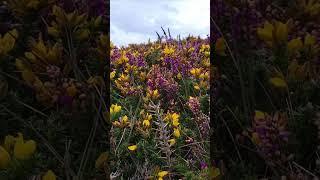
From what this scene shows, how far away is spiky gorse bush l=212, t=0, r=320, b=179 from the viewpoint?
6.02ft

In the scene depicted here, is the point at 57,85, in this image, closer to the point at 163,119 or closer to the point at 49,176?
the point at 49,176

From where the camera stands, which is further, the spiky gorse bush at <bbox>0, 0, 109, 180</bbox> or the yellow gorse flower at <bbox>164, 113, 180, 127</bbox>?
the yellow gorse flower at <bbox>164, 113, 180, 127</bbox>

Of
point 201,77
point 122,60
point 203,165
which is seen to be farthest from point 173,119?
point 122,60

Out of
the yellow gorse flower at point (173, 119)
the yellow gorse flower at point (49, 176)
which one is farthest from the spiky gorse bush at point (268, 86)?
the yellow gorse flower at point (173, 119)

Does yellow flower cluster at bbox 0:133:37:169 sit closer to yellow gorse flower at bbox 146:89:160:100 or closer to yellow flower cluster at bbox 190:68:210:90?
yellow gorse flower at bbox 146:89:160:100

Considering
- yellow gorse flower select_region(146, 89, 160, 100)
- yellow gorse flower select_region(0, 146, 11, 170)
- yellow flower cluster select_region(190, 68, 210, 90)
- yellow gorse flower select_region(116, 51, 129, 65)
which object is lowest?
yellow gorse flower select_region(0, 146, 11, 170)

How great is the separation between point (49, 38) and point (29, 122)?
15.2 inches

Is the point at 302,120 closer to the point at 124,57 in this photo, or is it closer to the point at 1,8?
the point at 1,8

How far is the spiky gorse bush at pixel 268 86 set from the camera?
1.83 meters

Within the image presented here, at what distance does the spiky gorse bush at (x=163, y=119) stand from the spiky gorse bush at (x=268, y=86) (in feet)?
2.69

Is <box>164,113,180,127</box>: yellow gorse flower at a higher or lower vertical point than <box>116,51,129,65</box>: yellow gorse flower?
lower


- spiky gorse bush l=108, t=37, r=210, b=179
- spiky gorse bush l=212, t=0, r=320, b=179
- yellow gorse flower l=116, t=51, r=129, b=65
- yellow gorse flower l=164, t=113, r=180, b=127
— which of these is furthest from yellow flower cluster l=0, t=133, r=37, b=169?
yellow gorse flower l=116, t=51, r=129, b=65

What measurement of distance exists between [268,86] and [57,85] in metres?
0.81

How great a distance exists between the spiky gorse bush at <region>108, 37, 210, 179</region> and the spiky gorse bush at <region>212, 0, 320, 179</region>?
82cm
